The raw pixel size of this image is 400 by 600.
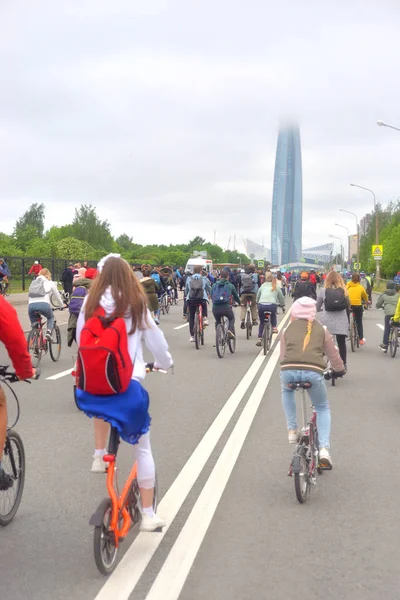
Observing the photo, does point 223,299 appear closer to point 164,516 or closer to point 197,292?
point 197,292

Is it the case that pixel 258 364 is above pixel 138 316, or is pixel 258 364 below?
below

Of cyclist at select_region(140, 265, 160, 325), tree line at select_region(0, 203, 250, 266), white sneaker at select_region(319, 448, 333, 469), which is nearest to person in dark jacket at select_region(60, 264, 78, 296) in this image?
cyclist at select_region(140, 265, 160, 325)

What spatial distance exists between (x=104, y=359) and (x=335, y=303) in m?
7.84

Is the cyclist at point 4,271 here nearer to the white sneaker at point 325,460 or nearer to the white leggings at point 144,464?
the white leggings at point 144,464

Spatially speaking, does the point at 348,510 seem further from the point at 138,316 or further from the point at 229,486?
the point at 138,316

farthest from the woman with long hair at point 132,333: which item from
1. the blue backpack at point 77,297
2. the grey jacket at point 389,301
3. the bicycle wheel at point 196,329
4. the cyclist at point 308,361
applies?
the bicycle wheel at point 196,329

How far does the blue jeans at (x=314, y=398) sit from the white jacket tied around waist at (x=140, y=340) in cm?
150

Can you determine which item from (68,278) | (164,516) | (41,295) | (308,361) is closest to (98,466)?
(164,516)

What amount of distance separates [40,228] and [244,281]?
476 ft

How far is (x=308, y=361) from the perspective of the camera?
5.73 m

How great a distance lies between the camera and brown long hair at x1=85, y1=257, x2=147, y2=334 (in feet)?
13.7

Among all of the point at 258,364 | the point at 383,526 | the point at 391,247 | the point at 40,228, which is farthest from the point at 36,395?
the point at 40,228

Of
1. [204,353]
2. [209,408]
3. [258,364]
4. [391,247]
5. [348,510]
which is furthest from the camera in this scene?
[391,247]

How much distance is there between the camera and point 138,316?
13.8 ft
